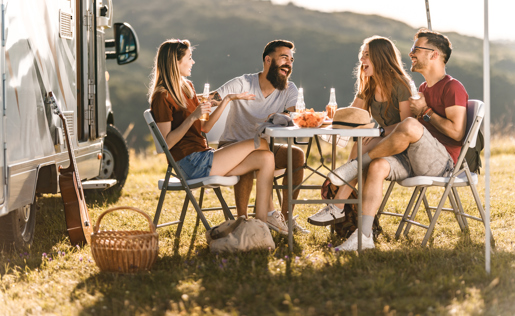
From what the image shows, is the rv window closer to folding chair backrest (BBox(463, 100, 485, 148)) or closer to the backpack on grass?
the backpack on grass

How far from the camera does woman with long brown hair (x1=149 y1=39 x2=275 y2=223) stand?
387cm

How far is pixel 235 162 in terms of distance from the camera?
3.93 m

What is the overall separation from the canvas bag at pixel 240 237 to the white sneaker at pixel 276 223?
1.25 ft

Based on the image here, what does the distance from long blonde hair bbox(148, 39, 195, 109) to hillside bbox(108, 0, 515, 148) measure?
28243 millimetres

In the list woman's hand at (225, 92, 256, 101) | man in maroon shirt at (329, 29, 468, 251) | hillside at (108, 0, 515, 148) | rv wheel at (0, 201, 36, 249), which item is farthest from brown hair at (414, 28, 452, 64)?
hillside at (108, 0, 515, 148)

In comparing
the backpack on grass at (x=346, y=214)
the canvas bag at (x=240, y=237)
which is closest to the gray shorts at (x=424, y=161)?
the backpack on grass at (x=346, y=214)

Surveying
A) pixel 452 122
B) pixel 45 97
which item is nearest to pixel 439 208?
pixel 452 122

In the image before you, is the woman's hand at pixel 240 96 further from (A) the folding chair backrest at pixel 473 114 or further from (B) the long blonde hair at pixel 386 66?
(A) the folding chair backrest at pixel 473 114

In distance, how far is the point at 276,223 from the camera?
160 inches

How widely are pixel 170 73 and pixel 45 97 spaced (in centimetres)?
80

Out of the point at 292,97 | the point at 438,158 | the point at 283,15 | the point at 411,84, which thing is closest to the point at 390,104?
the point at 411,84

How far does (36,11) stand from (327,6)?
132 ft

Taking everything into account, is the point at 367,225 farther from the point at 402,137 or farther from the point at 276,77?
the point at 276,77

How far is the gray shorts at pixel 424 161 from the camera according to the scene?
3.71 meters
